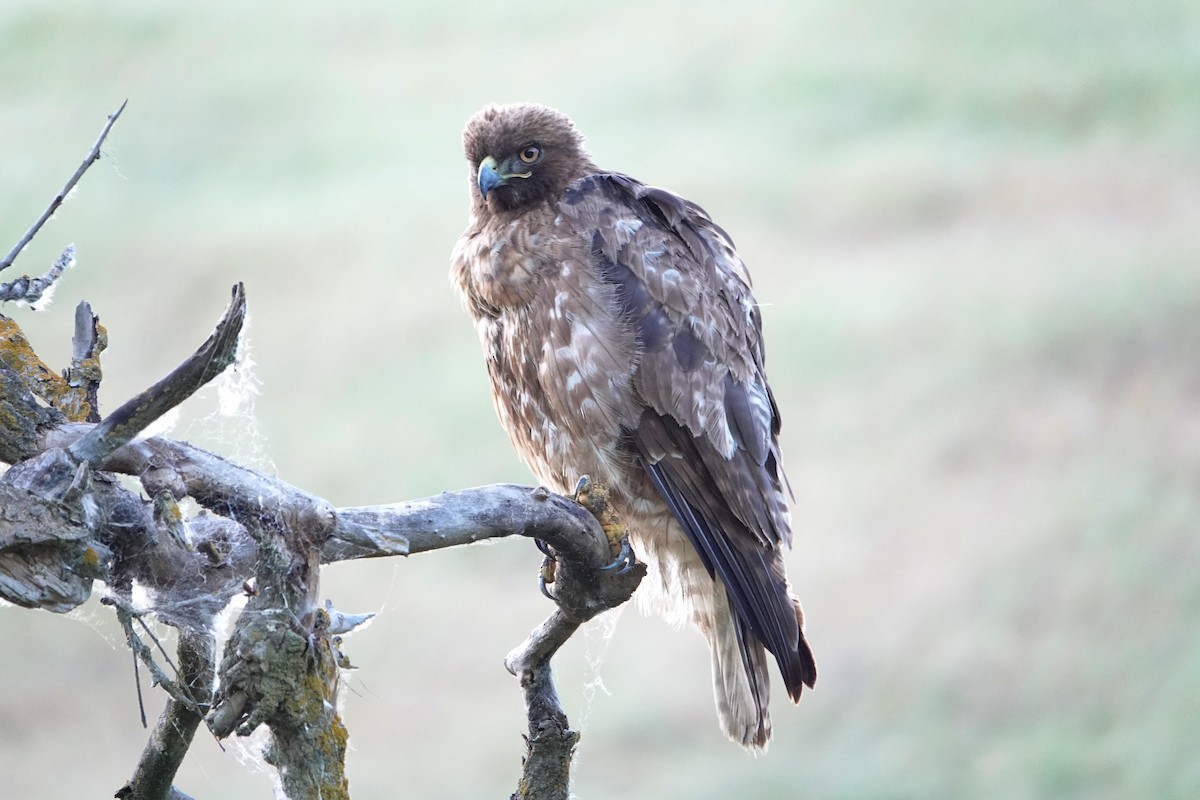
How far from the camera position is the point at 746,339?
2.96m

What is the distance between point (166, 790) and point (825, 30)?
7596 mm

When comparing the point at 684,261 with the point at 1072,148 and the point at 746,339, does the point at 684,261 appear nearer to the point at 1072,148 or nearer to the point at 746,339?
the point at 746,339

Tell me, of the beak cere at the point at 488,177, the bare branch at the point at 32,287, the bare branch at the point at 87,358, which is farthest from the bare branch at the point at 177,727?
the beak cere at the point at 488,177

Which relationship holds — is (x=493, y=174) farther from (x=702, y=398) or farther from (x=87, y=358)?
(x=87, y=358)

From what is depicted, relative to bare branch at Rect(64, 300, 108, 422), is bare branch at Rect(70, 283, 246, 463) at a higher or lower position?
lower

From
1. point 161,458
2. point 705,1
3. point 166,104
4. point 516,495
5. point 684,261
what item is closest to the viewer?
point 161,458

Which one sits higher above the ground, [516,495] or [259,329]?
[259,329]

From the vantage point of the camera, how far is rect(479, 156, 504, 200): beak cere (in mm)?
2977

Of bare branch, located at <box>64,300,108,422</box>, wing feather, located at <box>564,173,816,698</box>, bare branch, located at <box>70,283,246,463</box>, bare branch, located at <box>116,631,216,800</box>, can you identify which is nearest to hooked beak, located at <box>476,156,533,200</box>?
wing feather, located at <box>564,173,816,698</box>

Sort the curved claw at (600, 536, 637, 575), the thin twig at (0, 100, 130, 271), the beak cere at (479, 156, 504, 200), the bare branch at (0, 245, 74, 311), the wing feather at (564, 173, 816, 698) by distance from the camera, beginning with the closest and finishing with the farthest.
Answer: the thin twig at (0, 100, 130, 271) < the bare branch at (0, 245, 74, 311) < the curved claw at (600, 536, 637, 575) < the wing feather at (564, 173, 816, 698) < the beak cere at (479, 156, 504, 200)

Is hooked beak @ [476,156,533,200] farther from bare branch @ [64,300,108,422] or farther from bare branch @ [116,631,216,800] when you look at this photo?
bare branch @ [116,631,216,800]

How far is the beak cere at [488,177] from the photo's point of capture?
298 cm

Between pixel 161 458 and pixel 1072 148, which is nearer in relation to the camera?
pixel 161 458

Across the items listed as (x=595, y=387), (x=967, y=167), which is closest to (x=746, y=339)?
(x=595, y=387)
